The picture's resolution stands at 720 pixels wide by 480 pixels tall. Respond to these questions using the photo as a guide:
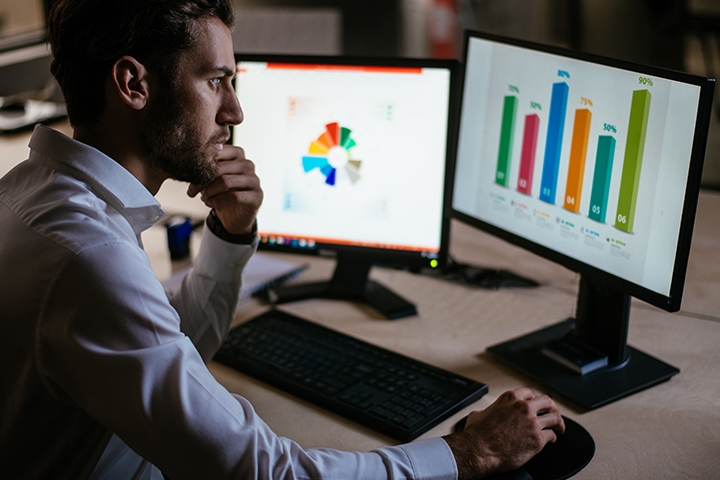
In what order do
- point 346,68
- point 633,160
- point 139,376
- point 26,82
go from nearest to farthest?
1. point 139,376
2. point 633,160
3. point 346,68
4. point 26,82

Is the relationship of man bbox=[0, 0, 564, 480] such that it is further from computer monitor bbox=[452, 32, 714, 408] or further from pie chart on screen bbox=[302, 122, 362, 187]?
pie chart on screen bbox=[302, 122, 362, 187]

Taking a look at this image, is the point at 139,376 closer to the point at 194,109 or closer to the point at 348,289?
the point at 194,109

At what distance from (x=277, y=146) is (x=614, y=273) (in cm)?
68

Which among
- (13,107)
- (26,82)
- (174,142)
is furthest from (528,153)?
(13,107)

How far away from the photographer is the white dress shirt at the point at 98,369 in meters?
0.80

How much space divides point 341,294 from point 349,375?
1.10 ft

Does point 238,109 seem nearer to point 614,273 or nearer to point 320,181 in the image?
point 320,181

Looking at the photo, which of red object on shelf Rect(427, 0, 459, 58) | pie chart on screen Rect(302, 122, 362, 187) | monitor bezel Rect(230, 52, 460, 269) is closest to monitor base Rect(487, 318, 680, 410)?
monitor bezel Rect(230, 52, 460, 269)

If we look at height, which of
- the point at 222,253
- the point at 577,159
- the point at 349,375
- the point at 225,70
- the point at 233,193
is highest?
the point at 225,70

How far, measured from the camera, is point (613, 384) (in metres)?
1.14

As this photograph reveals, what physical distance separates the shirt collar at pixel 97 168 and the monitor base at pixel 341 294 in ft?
1.75

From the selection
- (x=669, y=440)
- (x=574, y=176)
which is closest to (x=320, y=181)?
(x=574, y=176)

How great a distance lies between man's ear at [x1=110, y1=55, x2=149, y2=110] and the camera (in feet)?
3.06

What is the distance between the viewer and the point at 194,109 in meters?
0.99
